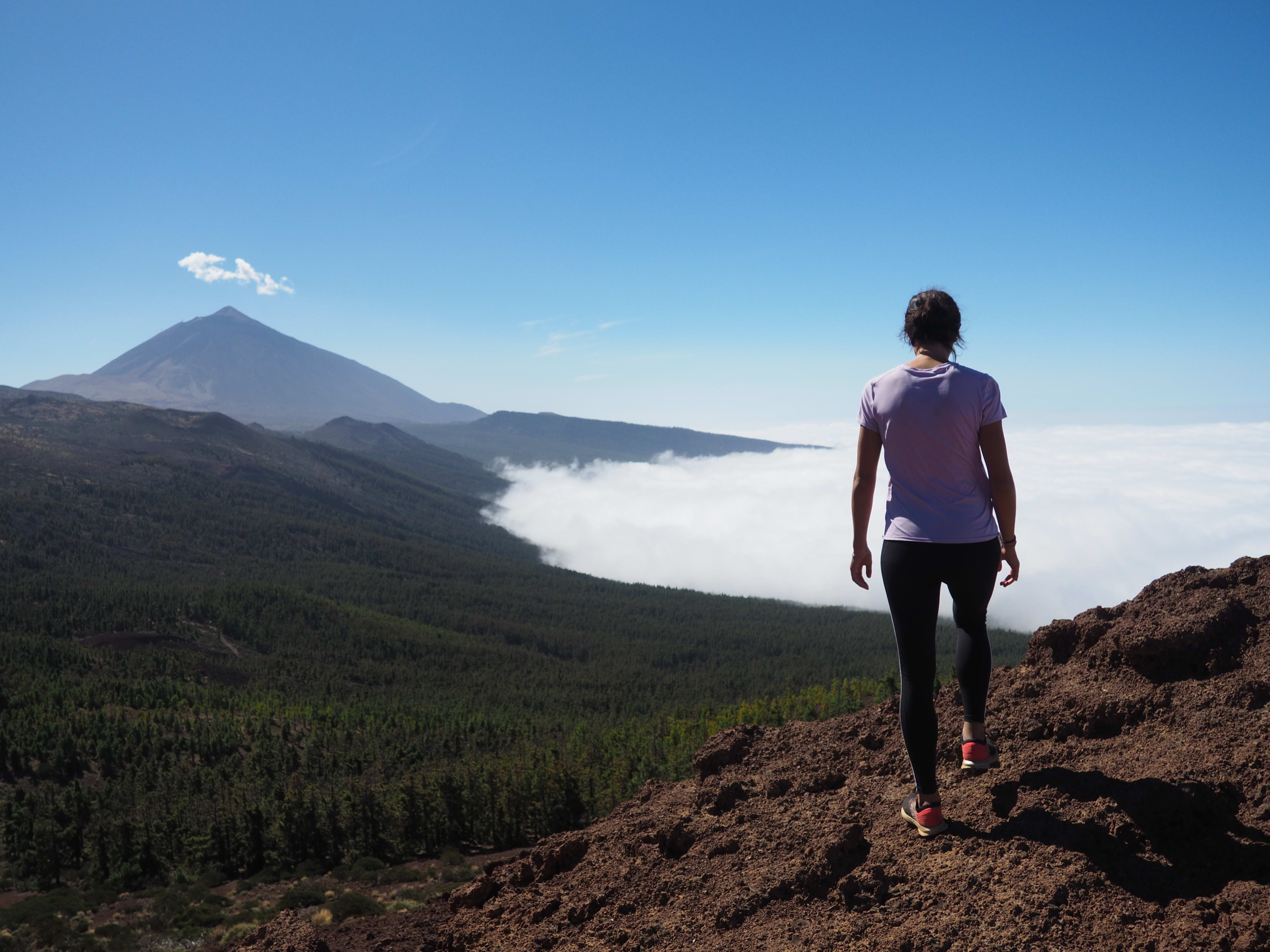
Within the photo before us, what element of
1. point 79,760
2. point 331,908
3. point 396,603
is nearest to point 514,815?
point 331,908

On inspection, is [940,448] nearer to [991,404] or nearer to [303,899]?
→ [991,404]

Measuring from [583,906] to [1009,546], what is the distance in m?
3.80

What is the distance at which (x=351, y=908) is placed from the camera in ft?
47.4

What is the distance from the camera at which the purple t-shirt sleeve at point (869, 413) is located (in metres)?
4.14

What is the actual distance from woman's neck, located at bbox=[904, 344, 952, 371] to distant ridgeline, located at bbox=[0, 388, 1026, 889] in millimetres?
40280

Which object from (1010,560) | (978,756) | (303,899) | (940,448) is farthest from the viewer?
(303,899)

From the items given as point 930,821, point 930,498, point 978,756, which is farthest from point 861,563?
point 978,756

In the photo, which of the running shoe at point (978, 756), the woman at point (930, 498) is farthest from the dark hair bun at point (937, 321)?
the running shoe at point (978, 756)

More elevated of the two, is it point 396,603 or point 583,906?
point 583,906

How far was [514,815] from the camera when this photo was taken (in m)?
41.7

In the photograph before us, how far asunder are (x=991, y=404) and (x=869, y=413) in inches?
26.0

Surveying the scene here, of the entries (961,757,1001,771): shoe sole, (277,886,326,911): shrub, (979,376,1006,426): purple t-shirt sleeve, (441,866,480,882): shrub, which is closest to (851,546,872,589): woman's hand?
(979,376,1006,426): purple t-shirt sleeve

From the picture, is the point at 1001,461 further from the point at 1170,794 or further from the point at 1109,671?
the point at 1109,671

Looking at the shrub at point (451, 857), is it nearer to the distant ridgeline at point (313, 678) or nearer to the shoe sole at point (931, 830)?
the distant ridgeline at point (313, 678)
